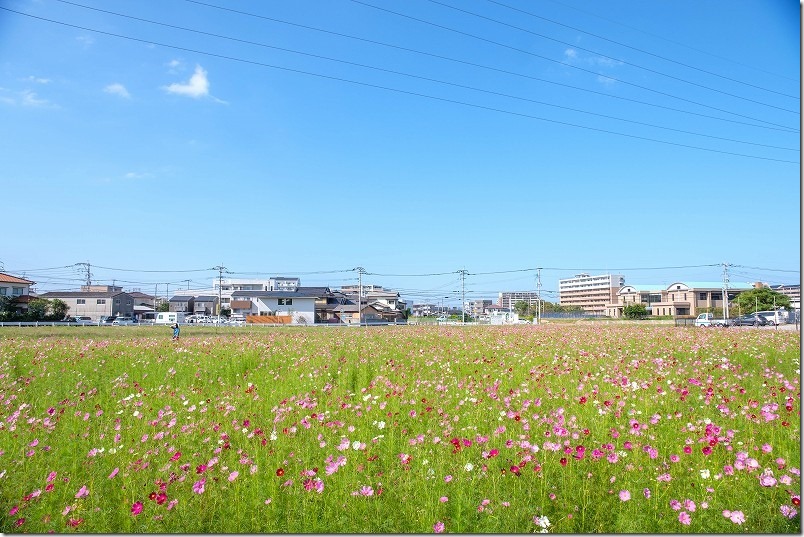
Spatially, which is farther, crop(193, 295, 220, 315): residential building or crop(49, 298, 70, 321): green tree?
crop(193, 295, 220, 315): residential building

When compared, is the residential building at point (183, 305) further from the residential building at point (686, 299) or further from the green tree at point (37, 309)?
the residential building at point (686, 299)

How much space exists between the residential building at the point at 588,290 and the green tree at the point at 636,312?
57.8 meters

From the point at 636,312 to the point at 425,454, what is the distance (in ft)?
247

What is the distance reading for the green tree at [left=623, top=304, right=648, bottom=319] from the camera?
68625 millimetres

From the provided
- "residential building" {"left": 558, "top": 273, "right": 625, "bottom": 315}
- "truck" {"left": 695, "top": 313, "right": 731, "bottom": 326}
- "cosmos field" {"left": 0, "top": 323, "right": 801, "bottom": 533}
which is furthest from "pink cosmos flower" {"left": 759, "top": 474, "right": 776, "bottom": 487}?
"residential building" {"left": 558, "top": 273, "right": 625, "bottom": 315}

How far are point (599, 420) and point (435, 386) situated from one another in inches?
89.7

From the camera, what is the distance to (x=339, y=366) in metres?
8.64

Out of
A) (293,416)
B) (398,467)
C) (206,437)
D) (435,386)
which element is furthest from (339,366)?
(398,467)

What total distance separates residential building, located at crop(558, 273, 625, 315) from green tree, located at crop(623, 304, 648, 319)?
5784cm

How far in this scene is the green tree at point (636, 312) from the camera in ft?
225

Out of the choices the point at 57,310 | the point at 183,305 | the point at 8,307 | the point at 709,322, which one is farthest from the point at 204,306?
the point at 709,322

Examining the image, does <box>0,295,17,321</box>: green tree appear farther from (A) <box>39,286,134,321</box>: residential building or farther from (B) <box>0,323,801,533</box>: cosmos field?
(B) <box>0,323,801,533</box>: cosmos field

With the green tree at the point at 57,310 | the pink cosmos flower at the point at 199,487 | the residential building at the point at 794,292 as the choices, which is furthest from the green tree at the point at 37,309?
the residential building at the point at 794,292

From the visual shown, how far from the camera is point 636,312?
6956cm
